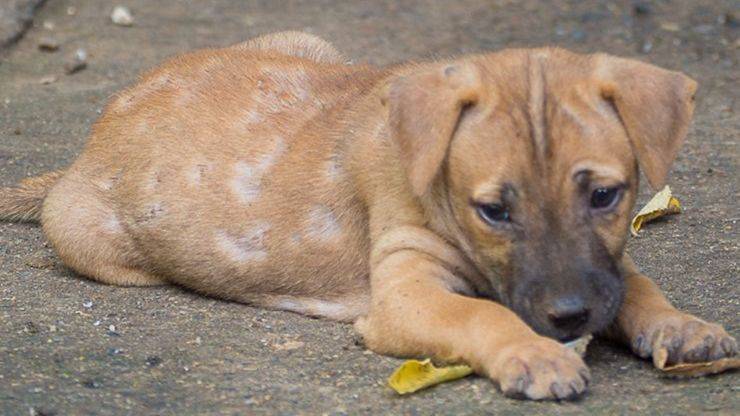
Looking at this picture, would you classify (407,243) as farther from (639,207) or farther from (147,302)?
(639,207)

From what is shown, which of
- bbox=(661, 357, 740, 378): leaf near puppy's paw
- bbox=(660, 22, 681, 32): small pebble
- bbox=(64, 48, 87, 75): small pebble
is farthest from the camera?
bbox=(660, 22, 681, 32): small pebble

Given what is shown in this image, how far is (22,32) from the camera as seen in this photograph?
485 inches

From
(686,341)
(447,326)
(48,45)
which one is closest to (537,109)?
→ (447,326)

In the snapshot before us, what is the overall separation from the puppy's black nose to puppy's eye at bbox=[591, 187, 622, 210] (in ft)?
1.34

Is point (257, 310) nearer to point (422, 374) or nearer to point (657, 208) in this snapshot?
point (422, 374)

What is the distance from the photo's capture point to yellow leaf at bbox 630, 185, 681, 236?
26.2 feet

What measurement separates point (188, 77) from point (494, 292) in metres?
2.22

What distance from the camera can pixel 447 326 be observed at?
593 centimetres

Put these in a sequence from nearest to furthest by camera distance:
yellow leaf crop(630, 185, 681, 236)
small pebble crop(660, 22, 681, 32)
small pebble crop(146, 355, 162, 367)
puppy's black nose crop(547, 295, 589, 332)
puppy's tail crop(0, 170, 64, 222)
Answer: puppy's black nose crop(547, 295, 589, 332) < small pebble crop(146, 355, 162, 367) < yellow leaf crop(630, 185, 681, 236) < puppy's tail crop(0, 170, 64, 222) < small pebble crop(660, 22, 681, 32)

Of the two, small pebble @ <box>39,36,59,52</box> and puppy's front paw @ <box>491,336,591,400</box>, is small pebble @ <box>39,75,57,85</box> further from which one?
puppy's front paw @ <box>491,336,591,400</box>

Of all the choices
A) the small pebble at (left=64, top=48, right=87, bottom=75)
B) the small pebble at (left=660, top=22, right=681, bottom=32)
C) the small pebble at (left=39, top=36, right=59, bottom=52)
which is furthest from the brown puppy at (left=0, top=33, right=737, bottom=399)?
the small pebble at (left=660, top=22, right=681, bottom=32)

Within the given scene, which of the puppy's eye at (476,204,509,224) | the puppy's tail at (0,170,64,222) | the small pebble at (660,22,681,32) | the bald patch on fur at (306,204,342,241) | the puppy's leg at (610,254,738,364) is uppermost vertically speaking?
the puppy's eye at (476,204,509,224)

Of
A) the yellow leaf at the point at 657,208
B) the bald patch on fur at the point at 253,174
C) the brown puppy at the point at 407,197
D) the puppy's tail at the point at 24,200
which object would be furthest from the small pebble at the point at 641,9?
the bald patch on fur at the point at 253,174

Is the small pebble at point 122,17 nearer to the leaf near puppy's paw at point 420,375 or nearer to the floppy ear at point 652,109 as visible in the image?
the floppy ear at point 652,109
